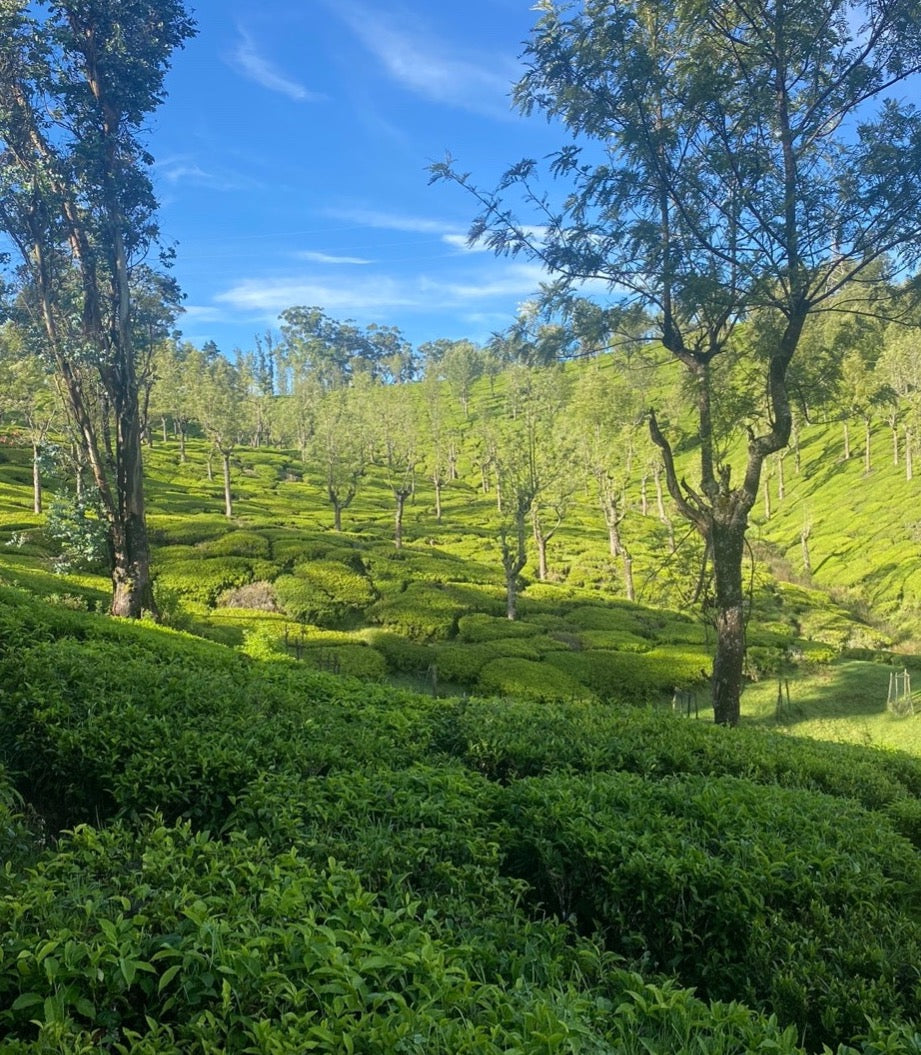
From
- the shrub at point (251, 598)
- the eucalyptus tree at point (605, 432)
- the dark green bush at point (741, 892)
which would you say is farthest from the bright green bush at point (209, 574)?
the dark green bush at point (741, 892)

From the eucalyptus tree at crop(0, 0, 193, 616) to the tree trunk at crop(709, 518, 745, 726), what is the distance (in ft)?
42.3

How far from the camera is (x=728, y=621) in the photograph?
13.9 metres

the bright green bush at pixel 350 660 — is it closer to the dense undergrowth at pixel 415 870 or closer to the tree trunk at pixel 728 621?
the dense undergrowth at pixel 415 870

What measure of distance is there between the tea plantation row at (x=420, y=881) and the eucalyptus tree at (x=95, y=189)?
10452mm

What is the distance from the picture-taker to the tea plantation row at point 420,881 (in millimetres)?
3029

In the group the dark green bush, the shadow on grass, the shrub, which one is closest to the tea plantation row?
the dark green bush

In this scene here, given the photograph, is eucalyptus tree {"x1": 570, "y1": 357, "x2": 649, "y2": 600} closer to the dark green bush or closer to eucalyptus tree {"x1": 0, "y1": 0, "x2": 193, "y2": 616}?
eucalyptus tree {"x1": 0, "y1": 0, "x2": 193, "y2": 616}

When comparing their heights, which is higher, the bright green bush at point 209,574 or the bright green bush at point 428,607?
the bright green bush at point 209,574

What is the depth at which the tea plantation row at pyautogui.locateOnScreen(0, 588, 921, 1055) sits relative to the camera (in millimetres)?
3029

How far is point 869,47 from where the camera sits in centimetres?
1245

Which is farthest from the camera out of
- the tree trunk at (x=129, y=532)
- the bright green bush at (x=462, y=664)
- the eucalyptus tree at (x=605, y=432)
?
the eucalyptus tree at (x=605, y=432)

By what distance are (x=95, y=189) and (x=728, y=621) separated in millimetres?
17553

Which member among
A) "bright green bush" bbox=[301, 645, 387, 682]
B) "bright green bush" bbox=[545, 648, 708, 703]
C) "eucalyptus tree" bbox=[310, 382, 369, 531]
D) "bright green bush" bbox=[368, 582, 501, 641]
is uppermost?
"eucalyptus tree" bbox=[310, 382, 369, 531]

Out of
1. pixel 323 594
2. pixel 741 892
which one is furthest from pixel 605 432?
pixel 741 892
